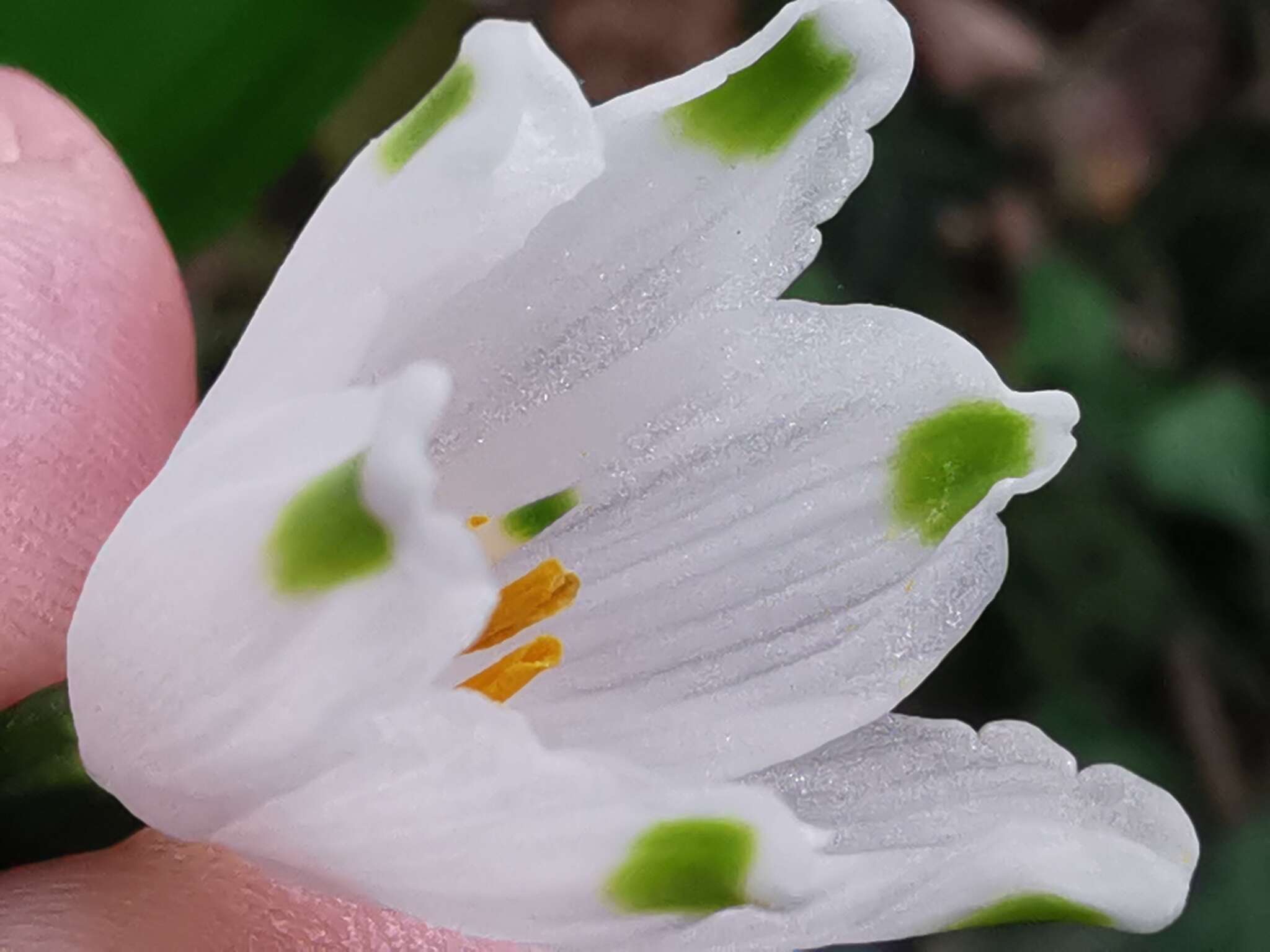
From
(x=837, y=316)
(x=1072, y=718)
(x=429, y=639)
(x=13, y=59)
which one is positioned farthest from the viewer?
(x=1072, y=718)

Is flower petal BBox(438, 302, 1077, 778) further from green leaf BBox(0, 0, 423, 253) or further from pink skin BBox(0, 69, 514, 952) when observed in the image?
green leaf BBox(0, 0, 423, 253)

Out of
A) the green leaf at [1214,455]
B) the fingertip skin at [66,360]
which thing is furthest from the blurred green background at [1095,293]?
the fingertip skin at [66,360]

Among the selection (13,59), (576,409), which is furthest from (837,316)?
(13,59)

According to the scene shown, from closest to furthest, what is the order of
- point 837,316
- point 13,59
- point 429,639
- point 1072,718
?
point 429,639, point 837,316, point 13,59, point 1072,718

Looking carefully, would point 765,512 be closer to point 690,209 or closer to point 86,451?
point 690,209

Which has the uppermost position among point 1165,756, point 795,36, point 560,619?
point 795,36

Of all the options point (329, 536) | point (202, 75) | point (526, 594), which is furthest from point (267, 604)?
point (202, 75)

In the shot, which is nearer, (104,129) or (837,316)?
(837,316)

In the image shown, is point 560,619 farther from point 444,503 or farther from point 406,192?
point 406,192

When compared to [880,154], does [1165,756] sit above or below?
below
